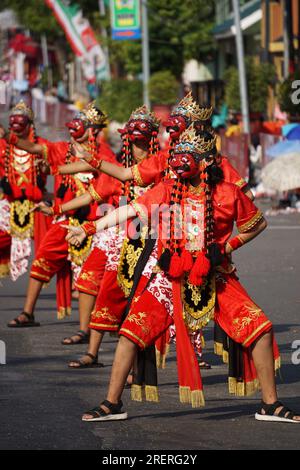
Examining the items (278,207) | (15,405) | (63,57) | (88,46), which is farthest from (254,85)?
(63,57)

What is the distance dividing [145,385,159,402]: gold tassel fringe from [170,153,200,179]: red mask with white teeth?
4.04ft

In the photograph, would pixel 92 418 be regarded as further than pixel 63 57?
No

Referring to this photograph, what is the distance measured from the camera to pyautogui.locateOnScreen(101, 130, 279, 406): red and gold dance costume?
845 cm

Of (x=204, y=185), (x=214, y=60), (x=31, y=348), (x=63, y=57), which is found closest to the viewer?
(x=204, y=185)

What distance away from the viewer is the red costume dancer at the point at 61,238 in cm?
1253

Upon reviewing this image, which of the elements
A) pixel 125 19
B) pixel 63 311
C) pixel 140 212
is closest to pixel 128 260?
pixel 140 212

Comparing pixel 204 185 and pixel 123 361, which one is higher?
pixel 204 185

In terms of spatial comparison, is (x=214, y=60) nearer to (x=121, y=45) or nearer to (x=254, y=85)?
(x=121, y=45)

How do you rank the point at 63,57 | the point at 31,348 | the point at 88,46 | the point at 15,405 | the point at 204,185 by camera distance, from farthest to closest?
the point at 63,57 < the point at 88,46 < the point at 31,348 < the point at 15,405 < the point at 204,185

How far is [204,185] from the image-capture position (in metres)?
8.45

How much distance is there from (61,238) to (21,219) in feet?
4.33

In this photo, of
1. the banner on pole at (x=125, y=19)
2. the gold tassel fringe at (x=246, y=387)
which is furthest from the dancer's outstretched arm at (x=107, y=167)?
the banner on pole at (x=125, y=19)

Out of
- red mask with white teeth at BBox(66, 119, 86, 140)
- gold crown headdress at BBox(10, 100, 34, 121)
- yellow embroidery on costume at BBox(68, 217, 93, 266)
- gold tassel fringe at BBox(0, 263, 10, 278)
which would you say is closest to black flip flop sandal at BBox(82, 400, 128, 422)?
red mask with white teeth at BBox(66, 119, 86, 140)

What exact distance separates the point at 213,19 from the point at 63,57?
1477 inches
